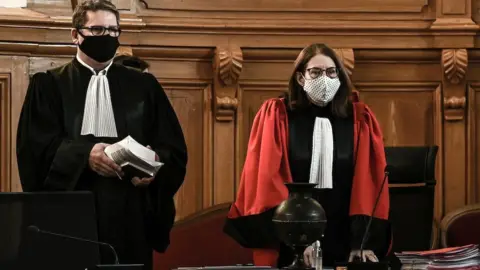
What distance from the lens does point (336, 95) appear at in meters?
4.84

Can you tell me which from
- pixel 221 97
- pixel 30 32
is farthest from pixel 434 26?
pixel 30 32

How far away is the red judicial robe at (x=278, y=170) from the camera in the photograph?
470 centimetres

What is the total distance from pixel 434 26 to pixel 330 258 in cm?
199

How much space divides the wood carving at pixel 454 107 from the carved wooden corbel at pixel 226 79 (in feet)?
3.75

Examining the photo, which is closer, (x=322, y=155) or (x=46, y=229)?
(x=46, y=229)

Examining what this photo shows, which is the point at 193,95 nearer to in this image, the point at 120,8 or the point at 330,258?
the point at 120,8

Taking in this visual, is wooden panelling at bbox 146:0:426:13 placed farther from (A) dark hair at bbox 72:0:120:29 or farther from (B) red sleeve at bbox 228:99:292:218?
(A) dark hair at bbox 72:0:120:29

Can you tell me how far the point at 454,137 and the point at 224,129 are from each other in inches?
49.4

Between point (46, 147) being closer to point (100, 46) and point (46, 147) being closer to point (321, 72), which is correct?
point (100, 46)

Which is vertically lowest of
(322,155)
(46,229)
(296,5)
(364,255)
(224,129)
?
(364,255)

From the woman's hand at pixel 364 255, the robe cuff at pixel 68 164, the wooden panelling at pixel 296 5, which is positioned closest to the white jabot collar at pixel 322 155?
the woman's hand at pixel 364 255

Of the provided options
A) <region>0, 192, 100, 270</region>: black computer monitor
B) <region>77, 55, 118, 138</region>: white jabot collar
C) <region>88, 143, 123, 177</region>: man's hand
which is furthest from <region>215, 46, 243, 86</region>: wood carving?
<region>0, 192, 100, 270</region>: black computer monitor

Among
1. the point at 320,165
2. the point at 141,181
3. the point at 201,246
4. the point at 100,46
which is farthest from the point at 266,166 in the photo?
the point at 201,246

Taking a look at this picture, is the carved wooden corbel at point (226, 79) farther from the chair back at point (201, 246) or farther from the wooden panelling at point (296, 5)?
the chair back at point (201, 246)
